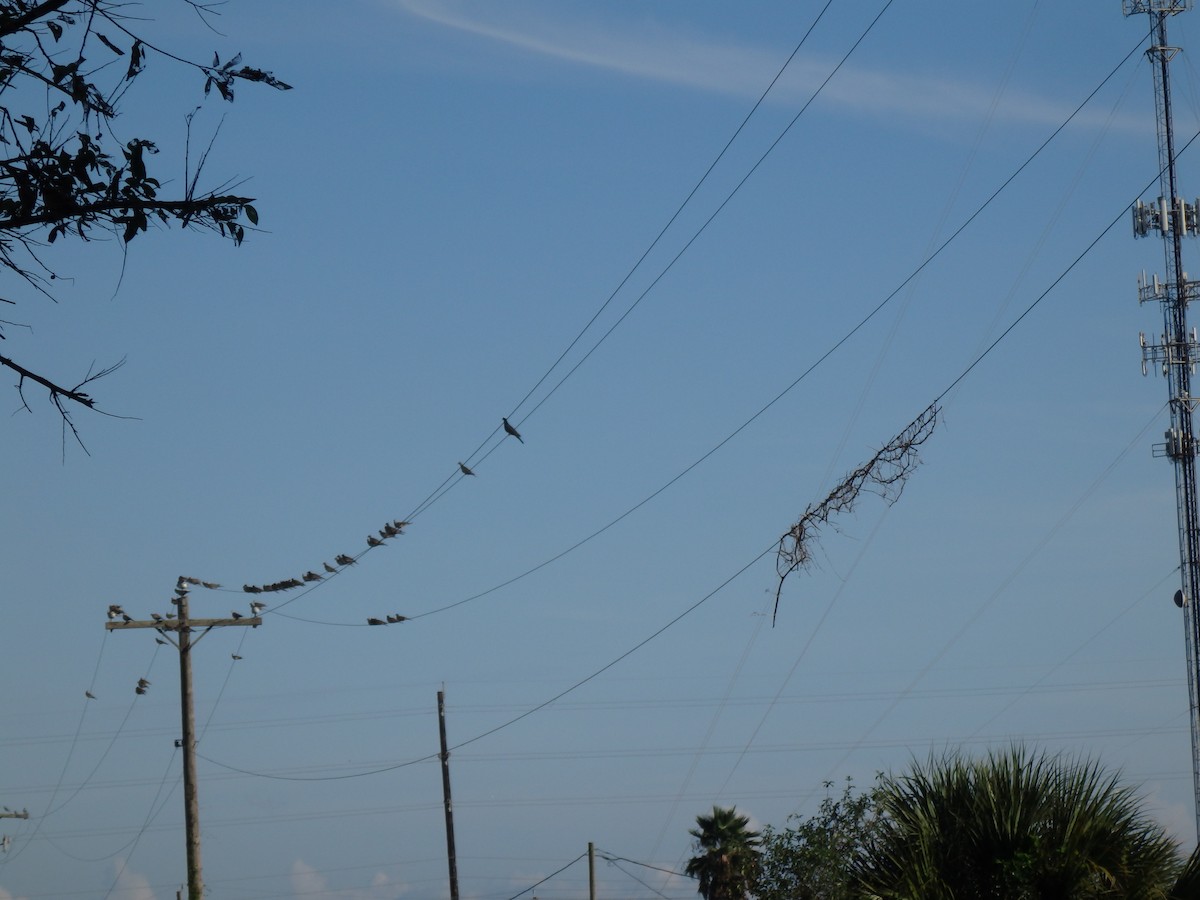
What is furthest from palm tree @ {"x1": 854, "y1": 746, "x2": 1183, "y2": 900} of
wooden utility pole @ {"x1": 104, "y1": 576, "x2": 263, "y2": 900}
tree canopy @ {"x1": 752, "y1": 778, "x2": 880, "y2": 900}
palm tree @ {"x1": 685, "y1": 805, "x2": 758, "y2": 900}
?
palm tree @ {"x1": 685, "y1": 805, "x2": 758, "y2": 900}

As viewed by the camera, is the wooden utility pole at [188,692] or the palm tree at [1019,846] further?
the wooden utility pole at [188,692]

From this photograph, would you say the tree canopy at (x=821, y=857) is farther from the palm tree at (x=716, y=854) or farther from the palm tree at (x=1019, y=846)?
the palm tree at (x=716, y=854)

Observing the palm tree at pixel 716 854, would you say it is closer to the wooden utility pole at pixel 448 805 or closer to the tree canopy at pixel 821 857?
the wooden utility pole at pixel 448 805

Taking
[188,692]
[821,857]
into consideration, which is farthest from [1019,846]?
[188,692]

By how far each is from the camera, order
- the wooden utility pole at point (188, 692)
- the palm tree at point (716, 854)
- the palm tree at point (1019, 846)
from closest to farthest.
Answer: the palm tree at point (1019, 846) < the wooden utility pole at point (188, 692) < the palm tree at point (716, 854)

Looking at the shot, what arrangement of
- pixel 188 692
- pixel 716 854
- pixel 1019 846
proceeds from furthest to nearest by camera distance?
pixel 716 854 < pixel 188 692 < pixel 1019 846

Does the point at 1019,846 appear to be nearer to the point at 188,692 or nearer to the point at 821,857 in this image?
the point at 821,857

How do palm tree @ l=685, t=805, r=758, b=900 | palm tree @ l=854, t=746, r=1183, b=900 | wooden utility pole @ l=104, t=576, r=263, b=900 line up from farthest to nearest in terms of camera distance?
palm tree @ l=685, t=805, r=758, b=900 < wooden utility pole @ l=104, t=576, r=263, b=900 < palm tree @ l=854, t=746, r=1183, b=900

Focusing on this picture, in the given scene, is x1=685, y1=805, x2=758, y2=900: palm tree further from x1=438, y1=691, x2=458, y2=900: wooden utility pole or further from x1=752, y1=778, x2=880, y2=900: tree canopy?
x1=752, y1=778, x2=880, y2=900: tree canopy

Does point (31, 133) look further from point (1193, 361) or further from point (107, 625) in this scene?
point (1193, 361)

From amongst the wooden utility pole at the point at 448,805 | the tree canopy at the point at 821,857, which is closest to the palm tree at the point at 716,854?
the wooden utility pole at the point at 448,805

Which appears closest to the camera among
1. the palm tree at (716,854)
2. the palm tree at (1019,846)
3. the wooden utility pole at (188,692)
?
the palm tree at (1019,846)

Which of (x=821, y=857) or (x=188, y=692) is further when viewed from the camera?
(x=188, y=692)

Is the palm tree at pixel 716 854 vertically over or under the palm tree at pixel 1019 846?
over
